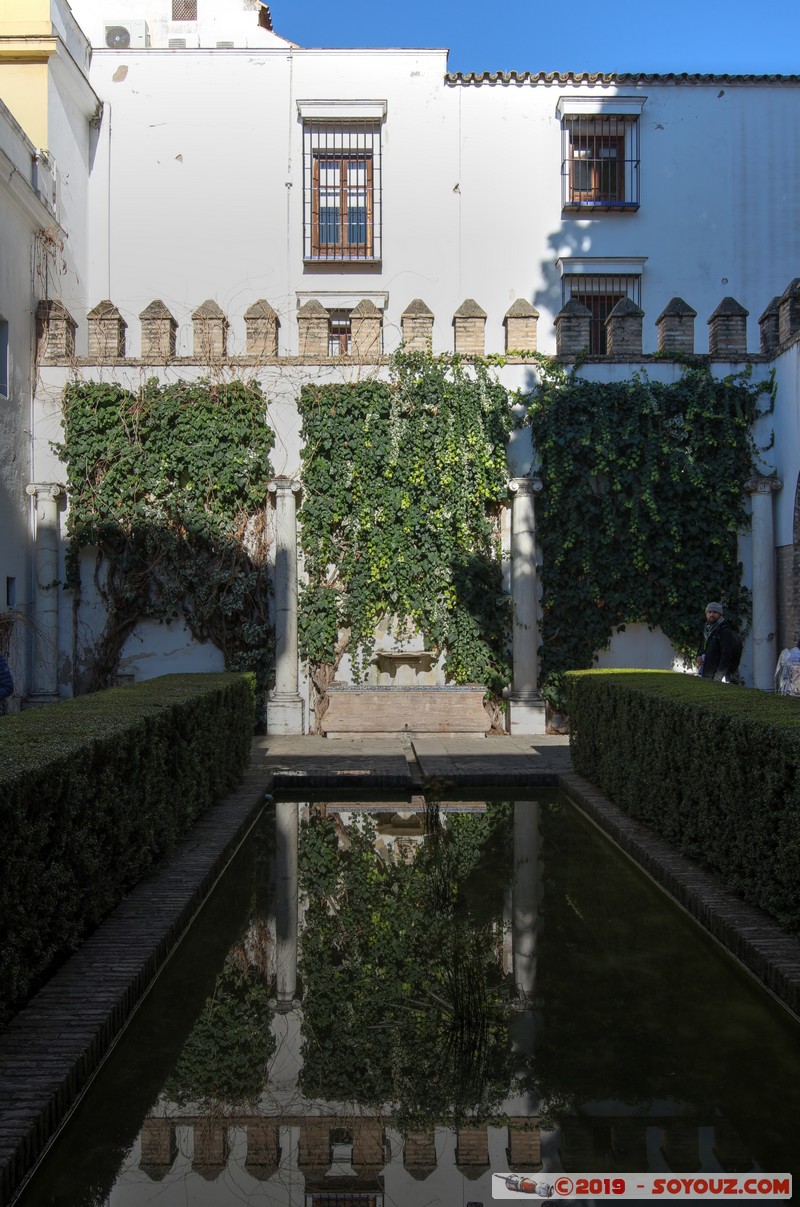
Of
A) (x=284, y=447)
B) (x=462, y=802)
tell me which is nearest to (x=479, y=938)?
(x=462, y=802)

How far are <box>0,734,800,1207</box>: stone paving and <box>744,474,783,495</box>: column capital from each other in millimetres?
5147

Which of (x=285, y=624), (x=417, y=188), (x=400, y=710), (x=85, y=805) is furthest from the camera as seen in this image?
(x=417, y=188)

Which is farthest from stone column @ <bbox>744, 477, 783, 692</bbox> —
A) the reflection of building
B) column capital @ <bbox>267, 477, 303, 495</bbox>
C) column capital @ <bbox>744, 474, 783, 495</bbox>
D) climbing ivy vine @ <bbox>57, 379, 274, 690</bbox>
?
the reflection of building

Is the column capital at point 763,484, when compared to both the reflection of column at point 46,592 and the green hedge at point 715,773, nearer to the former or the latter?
the green hedge at point 715,773

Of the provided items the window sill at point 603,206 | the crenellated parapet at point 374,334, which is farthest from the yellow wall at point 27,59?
the window sill at point 603,206

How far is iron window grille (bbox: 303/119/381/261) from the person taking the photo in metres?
17.3

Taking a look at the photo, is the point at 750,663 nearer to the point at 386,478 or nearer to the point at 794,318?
the point at 794,318

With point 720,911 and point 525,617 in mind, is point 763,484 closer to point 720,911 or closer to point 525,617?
point 525,617

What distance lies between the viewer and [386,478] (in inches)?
526

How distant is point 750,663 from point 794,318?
14.4 feet

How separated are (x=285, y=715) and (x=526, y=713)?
10.1ft

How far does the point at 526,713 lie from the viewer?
1334 centimetres

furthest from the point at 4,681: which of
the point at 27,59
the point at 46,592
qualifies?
the point at 27,59

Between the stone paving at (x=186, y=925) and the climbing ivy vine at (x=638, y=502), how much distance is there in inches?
136
